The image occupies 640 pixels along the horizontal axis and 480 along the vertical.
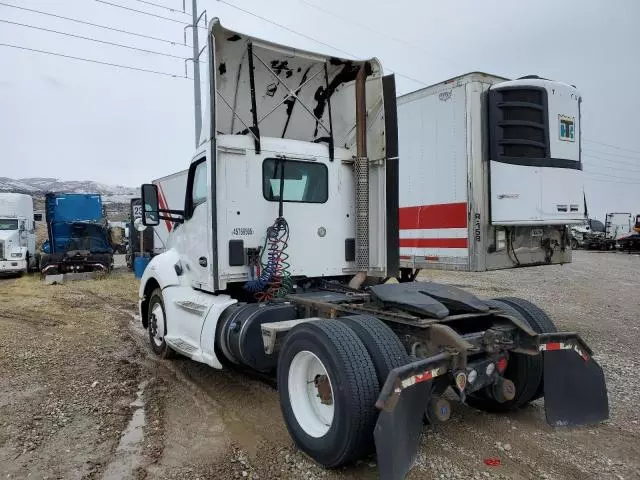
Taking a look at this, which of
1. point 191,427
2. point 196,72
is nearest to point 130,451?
point 191,427

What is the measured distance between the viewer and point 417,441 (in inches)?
129

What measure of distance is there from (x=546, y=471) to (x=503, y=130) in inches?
194

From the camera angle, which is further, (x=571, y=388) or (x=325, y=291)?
(x=325, y=291)

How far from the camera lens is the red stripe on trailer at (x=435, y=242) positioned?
745 cm

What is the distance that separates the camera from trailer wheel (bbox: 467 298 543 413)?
4207mm

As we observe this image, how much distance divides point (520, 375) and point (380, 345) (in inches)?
59.0

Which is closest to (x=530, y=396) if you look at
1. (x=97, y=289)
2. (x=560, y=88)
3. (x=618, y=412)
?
(x=618, y=412)

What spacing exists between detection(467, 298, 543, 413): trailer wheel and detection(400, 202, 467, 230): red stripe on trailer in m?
3.05

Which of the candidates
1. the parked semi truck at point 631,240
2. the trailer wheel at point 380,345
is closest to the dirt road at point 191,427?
the trailer wheel at point 380,345

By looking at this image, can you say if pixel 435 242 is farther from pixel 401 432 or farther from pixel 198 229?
pixel 401 432

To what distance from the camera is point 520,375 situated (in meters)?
4.25

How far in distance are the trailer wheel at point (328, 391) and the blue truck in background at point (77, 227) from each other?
54.9ft

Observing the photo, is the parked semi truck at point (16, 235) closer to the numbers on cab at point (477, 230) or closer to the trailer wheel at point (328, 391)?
the numbers on cab at point (477, 230)

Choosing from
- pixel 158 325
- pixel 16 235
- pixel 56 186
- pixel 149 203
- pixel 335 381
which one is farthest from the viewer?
pixel 56 186
